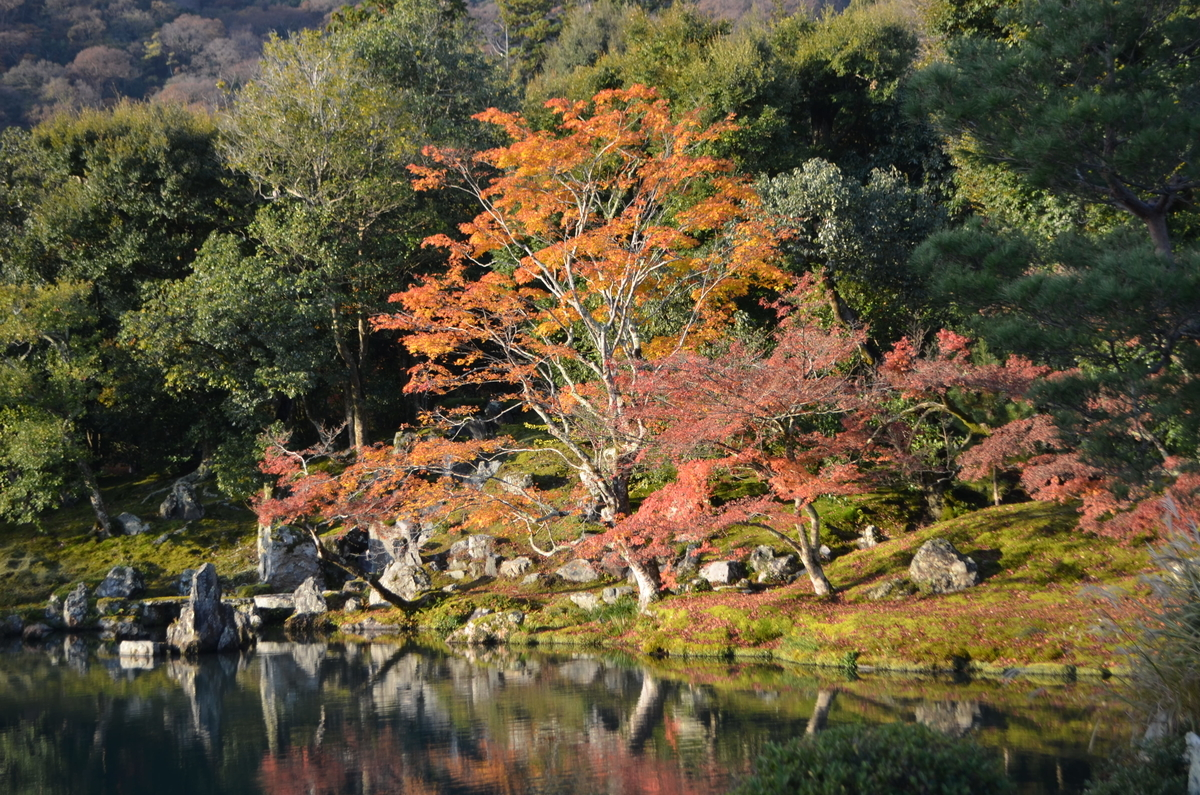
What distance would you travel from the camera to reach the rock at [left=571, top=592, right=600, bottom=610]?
16.7 meters

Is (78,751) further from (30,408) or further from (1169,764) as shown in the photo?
(30,408)

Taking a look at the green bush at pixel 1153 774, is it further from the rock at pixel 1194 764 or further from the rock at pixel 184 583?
the rock at pixel 184 583

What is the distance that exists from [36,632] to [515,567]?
11.7m

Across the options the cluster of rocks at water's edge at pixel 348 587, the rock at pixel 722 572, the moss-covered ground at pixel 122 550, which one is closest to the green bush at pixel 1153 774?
the cluster of rocks at water's edge at pixel 348 587

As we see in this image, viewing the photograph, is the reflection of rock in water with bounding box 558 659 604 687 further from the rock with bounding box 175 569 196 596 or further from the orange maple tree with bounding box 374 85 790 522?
the rock with bounding box 175 569 196 596

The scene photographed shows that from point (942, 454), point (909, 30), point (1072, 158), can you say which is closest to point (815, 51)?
point (909, 30)

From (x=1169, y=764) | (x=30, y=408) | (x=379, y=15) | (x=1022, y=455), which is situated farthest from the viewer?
(x=379, y=15)

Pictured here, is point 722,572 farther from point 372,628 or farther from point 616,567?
point 372,628

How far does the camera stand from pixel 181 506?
Answer: 23891 mm

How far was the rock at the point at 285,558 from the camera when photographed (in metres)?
20.7

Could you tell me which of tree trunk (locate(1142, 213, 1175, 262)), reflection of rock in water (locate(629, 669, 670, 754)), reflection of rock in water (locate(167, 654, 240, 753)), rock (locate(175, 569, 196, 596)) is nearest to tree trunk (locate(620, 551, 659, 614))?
reflection of rock in water (locate(629, 669, 670, 754))

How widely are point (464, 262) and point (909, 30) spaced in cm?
1549

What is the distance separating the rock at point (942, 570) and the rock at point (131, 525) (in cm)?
2011

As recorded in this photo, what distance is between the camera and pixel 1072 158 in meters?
8.68
